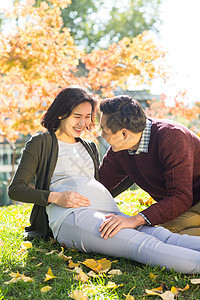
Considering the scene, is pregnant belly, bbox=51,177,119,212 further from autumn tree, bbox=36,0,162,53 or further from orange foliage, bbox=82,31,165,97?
autumn tree, bbox=36,0,162,53

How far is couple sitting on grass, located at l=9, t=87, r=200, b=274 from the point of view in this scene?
2338 millimetres

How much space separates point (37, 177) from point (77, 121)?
1.92 feet

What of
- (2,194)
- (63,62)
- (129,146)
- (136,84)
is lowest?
(2,194)

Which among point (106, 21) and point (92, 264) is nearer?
point (92, 264)

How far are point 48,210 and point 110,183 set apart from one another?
0.77 m

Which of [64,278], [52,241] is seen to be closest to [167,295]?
[64,278]

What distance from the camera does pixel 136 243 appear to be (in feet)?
7.45

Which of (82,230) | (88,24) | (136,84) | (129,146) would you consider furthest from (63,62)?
(88,24)

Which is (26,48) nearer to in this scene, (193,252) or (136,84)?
(136,84)

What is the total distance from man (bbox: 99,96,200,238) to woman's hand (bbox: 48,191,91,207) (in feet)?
0.90

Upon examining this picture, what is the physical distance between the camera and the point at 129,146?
2877 millimetres

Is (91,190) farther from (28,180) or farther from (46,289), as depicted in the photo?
(46,289)

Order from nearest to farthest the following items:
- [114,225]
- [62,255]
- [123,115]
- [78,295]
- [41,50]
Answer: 1. [78,295]
2. [114,225]
3. [62,255]
4. [123,115]
5. [41,50]

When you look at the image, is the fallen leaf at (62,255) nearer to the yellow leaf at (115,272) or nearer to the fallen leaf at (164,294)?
the yellow leaf at (115,272)
